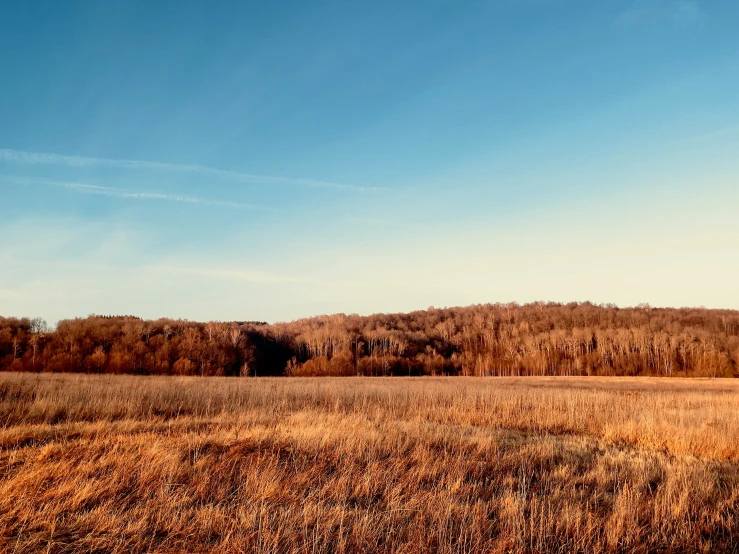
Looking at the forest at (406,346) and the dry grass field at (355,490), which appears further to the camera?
the forest at (406,346)

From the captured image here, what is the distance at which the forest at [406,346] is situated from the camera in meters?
79.7

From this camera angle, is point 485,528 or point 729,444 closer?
point 485,528

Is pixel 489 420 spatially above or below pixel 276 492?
below

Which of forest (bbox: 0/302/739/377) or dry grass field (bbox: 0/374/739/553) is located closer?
dry grass field (bbox: 0/374/739/553)

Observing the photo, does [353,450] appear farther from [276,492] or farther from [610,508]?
[610,508]

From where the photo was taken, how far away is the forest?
79688mm

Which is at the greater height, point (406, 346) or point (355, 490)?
point (355, 490)

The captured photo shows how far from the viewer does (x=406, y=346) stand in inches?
4402

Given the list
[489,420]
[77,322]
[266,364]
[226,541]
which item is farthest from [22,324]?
[226,541]

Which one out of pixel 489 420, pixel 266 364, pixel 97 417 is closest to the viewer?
pixel 97 417

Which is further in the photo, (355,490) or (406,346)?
(406,346)

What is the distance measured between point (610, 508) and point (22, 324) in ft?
321

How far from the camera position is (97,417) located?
1471 cm

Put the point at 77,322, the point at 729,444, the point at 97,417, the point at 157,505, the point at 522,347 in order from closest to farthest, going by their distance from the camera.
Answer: the point at 157,505 → the point at 729,444 → the point at 97,417 → the point at 77,322 → the point at 522,347
